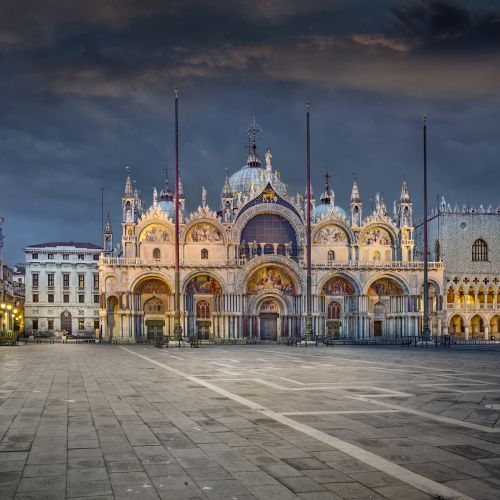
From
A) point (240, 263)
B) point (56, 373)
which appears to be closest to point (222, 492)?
point (56, 373)

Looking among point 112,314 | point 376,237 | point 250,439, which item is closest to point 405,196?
point 376,237

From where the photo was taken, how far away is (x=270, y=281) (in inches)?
2702

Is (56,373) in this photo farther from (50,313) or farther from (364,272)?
(50,313)

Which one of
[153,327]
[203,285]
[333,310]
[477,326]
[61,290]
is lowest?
[477,326]

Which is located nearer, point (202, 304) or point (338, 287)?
point (202, 304)

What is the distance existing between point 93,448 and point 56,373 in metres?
15.5

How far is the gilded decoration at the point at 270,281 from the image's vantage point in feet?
225

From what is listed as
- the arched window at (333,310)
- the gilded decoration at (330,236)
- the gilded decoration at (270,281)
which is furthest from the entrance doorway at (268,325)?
the gilded decoration at (330,236)

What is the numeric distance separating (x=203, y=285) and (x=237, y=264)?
4.34m

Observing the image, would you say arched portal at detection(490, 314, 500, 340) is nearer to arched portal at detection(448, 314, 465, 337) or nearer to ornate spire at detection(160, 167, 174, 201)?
arched portal at detection(448, 314, 465, 337)

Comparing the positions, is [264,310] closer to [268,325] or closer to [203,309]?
[268,325]

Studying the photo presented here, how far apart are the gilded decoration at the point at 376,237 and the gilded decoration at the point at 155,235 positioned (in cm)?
2188

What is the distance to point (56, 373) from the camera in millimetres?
24703

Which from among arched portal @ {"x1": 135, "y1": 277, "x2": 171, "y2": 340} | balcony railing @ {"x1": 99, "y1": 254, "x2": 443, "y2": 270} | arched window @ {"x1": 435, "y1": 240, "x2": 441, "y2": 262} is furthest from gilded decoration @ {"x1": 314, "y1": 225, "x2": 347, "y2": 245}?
arched portal @ {"x1": 135, "y1": 277, "x2": 171, "y2": 340}
